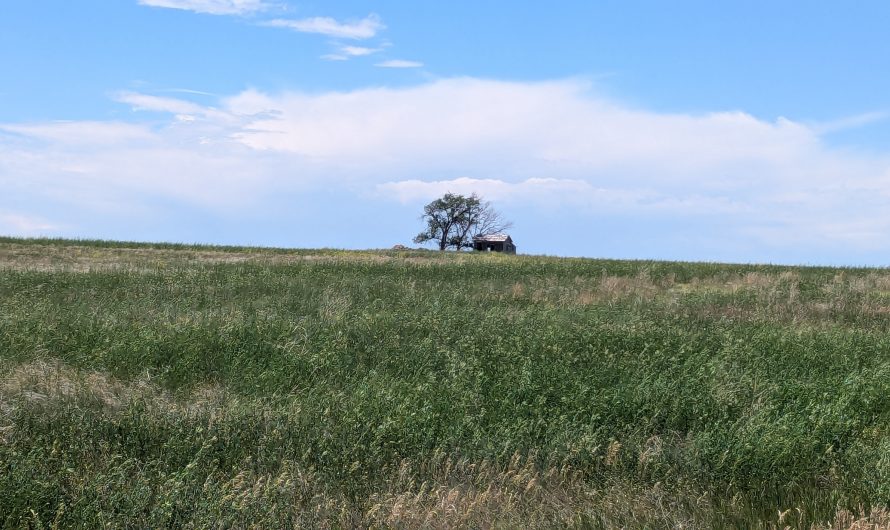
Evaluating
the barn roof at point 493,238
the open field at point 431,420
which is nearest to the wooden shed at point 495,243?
the barn roof at point 493,238

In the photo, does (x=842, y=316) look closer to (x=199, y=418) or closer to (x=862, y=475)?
(x=862, y=475)

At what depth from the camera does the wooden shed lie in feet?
234

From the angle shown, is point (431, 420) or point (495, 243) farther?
point (495, 243)

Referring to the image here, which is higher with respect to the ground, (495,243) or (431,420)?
(495,243)

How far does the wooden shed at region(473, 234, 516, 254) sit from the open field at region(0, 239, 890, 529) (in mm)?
58482

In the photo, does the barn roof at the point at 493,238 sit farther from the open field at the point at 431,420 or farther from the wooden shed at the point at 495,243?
the open field at the point at 431,420

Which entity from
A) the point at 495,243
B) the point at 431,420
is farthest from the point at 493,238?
the point at 431,420

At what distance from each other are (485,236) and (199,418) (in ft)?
225

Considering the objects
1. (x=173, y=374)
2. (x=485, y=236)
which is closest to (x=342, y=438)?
(x=173, y=374)

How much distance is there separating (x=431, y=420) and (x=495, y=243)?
65.5 meters

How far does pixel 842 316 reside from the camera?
620 inches

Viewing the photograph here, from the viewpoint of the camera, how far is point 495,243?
2810 inches

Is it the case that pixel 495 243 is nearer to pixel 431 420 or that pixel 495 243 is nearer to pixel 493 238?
pixel 493 238

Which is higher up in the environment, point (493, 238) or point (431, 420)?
point (493, 238)
